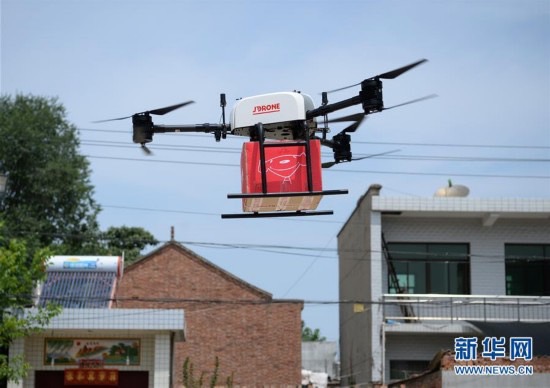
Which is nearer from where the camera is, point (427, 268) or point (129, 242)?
point (427, 268)

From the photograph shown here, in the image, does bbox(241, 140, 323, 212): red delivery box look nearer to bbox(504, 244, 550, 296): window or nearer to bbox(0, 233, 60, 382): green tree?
bbox(0, 233, 60, 382): green tree

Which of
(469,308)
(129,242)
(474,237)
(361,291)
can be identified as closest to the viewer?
(469,308)

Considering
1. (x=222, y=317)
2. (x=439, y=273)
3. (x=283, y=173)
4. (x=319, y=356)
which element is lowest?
(x=319, y=356)

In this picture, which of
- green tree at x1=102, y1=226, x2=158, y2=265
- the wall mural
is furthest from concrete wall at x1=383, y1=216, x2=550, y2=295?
green tree at x1=102, y1=226, x2=158, y2=265

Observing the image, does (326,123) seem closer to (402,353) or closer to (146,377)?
(146,377)

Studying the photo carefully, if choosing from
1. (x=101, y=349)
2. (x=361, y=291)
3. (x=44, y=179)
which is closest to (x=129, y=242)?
(x=44, y=179)

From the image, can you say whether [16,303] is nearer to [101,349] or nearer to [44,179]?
[101,349]

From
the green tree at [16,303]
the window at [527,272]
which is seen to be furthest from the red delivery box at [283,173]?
the window at [527,272]
